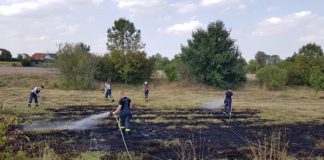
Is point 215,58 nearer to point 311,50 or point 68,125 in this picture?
point 311,50

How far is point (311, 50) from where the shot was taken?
239 ft

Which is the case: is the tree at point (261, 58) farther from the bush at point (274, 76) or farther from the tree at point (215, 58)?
the tree at point (215, 58)

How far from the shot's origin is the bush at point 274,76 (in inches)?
2136

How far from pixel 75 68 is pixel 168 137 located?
32.2m

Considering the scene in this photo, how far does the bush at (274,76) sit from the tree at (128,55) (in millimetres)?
14704

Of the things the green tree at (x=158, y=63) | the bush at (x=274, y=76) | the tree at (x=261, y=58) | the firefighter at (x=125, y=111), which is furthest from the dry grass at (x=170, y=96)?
the tree at (x=261, y=58)

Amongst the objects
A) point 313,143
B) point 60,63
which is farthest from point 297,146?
point 60,63

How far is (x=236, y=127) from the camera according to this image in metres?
19.7

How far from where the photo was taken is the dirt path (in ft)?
42.3

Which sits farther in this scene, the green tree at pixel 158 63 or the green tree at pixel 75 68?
the green tree at pixel 158 63

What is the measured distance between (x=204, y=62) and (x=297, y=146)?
38.9m

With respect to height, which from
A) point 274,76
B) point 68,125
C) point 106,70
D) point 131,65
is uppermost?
point 131,65

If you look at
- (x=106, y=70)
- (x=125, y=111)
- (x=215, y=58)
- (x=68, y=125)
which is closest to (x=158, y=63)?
(x=106, y=70)

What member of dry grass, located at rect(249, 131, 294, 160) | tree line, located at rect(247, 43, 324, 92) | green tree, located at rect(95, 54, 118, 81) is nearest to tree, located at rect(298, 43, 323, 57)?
tree line, located at rect(247, 43, 324, 92)
